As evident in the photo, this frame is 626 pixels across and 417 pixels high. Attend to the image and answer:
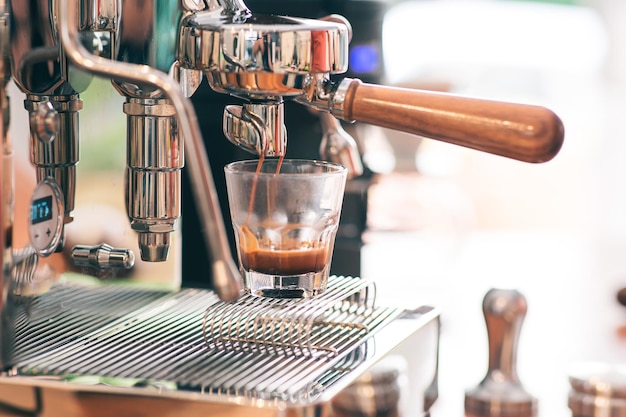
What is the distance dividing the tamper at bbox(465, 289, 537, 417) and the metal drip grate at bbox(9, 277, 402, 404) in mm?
80

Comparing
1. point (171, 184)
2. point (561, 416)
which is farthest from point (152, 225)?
point (561, 416)

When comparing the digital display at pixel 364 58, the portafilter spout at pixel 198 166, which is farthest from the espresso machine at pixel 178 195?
the digital display at pixel 364 58

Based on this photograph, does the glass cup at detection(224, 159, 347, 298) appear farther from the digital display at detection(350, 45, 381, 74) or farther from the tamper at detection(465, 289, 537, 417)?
the digital display at detection(350, 45, 381, 74)

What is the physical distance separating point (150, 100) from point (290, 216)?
103mm

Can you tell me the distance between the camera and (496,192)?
2861 mm

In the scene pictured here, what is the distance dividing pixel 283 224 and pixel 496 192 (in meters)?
2.32

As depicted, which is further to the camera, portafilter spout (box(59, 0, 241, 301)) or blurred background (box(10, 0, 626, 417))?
blurred background (box(10, 0, 626, 417))

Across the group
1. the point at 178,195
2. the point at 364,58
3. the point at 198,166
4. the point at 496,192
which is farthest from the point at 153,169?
the point at 496,192

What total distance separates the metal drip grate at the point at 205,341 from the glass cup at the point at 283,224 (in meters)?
0.02

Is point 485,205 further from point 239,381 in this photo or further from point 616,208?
→ point 239,381

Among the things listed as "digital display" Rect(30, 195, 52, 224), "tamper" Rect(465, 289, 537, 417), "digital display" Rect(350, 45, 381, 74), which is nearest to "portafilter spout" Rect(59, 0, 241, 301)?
"digital display" Rect(30, 195, 52, 224)

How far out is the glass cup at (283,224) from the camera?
599 mm

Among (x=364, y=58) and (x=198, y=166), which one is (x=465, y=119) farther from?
(x=364, y=58)

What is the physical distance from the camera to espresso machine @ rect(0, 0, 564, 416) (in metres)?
0.52
